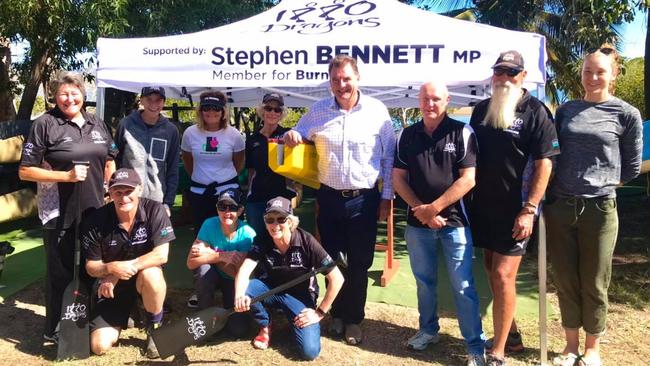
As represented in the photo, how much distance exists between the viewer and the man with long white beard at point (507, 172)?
3.12 m

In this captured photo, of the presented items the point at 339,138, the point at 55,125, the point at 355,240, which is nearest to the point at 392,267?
the point at 355,240

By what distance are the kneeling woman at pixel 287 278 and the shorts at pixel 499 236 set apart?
0.95m

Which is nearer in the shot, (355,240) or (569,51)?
(355,240)

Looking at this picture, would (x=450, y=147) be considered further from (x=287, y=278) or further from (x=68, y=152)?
(x=68, y=152)

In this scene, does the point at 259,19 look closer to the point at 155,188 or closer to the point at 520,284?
the point at 155,188

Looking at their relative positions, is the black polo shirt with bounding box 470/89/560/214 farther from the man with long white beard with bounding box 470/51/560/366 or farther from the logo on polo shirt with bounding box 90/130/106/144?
the logo on polo shirt with bounding box 90/130/106/144

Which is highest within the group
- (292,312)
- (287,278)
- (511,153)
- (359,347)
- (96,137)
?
(96,137)

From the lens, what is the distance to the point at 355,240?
3697 millimetres

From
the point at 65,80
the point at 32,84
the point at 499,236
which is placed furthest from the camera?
the point at 32,84

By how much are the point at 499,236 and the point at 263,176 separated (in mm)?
1906

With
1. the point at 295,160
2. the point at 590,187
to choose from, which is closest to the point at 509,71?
the point at 590,187

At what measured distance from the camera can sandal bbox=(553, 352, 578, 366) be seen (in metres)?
3.36

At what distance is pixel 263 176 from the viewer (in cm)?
432

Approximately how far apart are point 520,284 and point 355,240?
2.35 meters
